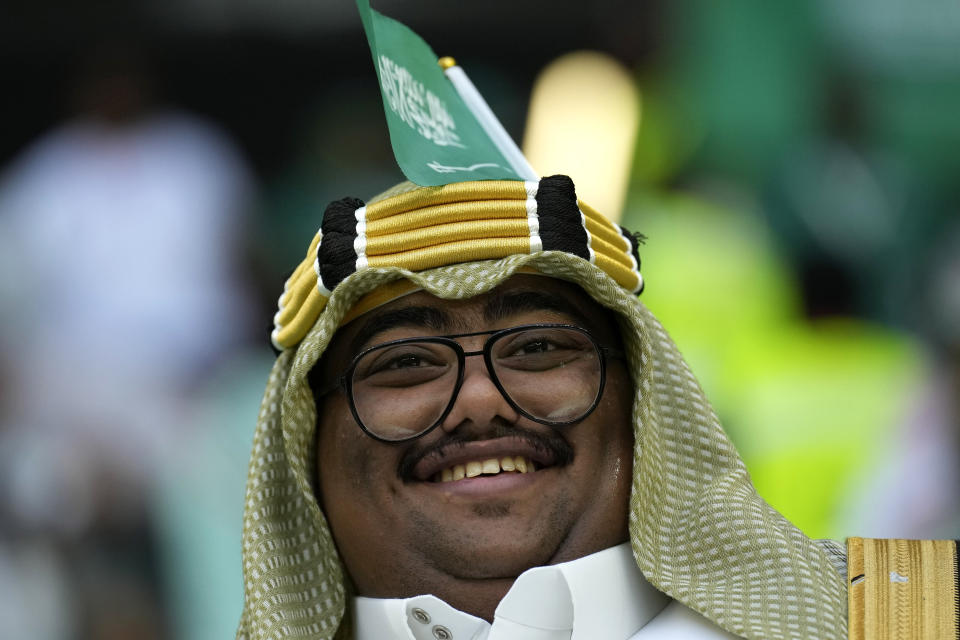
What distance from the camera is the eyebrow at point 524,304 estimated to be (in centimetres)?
267

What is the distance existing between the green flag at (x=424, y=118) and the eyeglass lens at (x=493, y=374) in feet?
1.10

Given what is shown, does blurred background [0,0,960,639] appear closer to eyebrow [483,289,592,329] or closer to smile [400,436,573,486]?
eyebrow [483,289,592,329]

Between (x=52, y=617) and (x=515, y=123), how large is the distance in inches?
103

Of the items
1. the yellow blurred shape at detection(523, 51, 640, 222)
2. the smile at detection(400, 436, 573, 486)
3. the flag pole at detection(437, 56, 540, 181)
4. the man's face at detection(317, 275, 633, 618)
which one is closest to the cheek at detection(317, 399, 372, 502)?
the man's face at detection(317, 275, 633, 618)

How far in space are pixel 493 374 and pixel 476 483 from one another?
203 mm

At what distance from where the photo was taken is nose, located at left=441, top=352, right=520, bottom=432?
8.41 ft

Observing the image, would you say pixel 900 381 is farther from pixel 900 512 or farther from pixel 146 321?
pixel 146 321

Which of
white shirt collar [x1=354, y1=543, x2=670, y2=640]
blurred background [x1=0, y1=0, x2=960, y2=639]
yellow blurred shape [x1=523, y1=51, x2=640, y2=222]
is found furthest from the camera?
blurred background [x1=0, y1=0, x2=960, y2=639]

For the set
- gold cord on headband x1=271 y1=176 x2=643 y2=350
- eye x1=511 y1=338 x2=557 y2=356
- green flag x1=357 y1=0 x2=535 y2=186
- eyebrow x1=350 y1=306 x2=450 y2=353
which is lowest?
eye x1=511 y1=338 x2=557 y2=356

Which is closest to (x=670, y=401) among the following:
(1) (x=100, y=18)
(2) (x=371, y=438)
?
(2) (x=371, y=438)

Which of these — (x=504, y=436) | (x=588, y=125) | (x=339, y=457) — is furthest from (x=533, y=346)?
(x=588, y=125)

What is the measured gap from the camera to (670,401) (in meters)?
2.75

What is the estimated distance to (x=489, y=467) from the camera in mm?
2580

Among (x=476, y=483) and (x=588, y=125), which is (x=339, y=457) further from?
(x=588, y=125)
